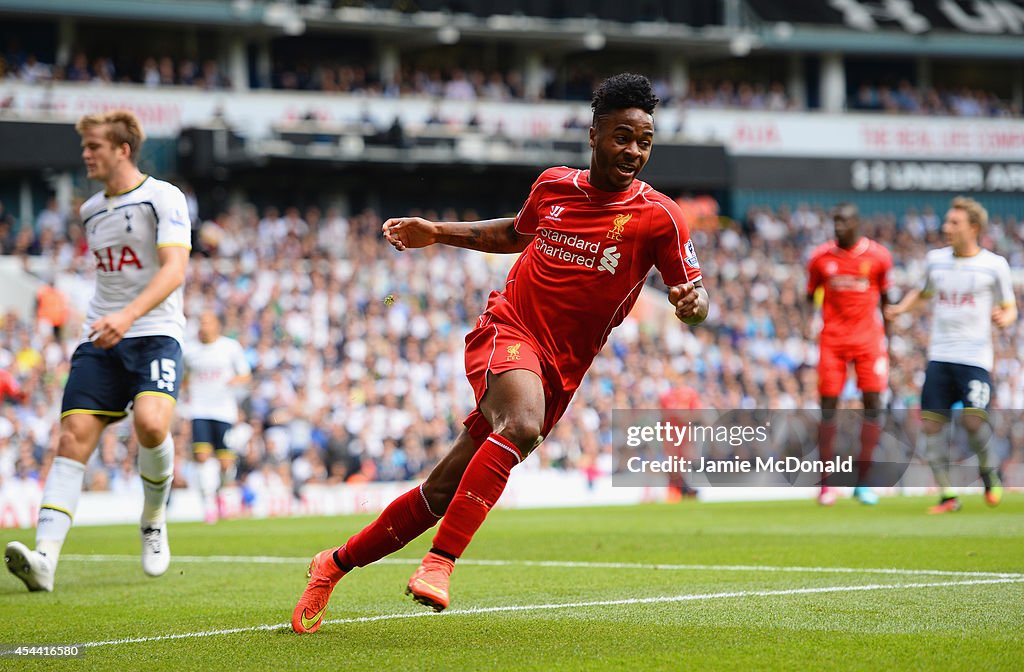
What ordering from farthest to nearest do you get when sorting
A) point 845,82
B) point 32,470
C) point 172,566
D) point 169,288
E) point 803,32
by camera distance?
1. point 845,82
2. point 803,32
3. point 32,470
4. point 172,566
5. point 169,288

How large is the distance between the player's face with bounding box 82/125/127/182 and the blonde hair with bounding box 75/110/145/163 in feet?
0.10

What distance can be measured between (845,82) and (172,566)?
4006 centimetres

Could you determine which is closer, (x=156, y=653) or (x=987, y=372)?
(x=156, y=653)

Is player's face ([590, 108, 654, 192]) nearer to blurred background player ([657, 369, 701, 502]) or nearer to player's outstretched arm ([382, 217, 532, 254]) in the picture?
player's outstretched arm ([382, 217, 532, 254])

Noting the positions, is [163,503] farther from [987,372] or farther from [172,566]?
[987,372]

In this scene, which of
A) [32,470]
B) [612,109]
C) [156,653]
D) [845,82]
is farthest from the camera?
[845,82]

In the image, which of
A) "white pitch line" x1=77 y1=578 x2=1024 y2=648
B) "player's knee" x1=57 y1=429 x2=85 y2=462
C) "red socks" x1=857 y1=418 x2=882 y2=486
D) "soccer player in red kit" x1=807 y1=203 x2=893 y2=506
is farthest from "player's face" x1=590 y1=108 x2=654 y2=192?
"red socks" x1=857 y1=418 x2=882 y2=486

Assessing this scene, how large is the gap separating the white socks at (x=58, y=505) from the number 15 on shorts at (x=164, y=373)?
66cm

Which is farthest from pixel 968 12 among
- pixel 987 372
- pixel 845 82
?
pixel 987 372

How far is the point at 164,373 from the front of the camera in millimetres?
8117

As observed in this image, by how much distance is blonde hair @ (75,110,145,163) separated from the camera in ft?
27.1

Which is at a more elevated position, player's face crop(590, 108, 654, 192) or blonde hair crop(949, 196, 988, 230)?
player's face crop(590, 108, 654, 192)

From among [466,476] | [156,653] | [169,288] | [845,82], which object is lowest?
[156,653]

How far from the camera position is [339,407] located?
22.1 m
